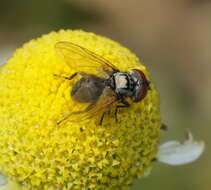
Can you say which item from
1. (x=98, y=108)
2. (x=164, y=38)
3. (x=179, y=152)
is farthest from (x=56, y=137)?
(x=164, y=38)

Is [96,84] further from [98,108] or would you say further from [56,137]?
[56,137]

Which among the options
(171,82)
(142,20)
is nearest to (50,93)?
(171,82)

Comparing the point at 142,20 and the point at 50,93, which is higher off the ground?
the point at 142,20

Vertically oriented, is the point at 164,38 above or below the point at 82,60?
above

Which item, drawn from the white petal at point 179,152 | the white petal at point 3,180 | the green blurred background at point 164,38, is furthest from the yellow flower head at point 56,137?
the green blurred background at point 164,38

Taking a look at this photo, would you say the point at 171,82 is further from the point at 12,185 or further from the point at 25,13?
the point at 12,185

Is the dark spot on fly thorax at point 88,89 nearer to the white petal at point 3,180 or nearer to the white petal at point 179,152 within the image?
the white petal at point 3,180
